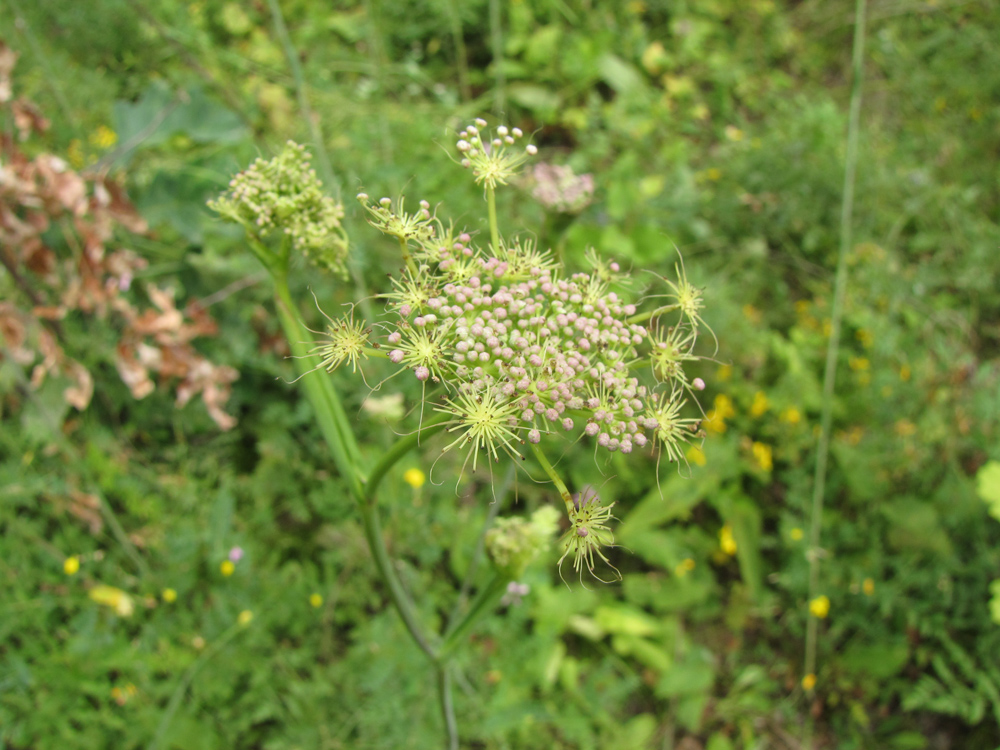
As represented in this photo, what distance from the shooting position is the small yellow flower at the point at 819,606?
283 cm

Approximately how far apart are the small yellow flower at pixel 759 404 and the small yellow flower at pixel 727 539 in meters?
0.57

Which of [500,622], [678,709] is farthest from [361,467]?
[678,709]

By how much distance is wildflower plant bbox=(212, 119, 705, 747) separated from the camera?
114 centimetres

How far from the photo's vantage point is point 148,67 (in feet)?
11.8

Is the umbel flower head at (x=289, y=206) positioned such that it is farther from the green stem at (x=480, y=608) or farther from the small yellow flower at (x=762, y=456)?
the small yellow flower at (x=762, y=456)

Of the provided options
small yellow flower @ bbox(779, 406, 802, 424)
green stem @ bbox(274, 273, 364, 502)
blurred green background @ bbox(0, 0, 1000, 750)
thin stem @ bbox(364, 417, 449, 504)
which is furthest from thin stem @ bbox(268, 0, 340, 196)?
small yellow flower @ bbox(779, 406, 802, 424)

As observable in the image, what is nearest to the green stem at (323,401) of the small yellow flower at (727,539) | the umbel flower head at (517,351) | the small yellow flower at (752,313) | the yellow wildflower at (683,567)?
the umbel flower head at (517,351)

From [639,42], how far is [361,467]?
12.4 feet

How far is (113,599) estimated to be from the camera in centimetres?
235

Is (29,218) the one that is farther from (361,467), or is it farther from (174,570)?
(361,467)

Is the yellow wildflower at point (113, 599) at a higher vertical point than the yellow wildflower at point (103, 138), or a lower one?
lower

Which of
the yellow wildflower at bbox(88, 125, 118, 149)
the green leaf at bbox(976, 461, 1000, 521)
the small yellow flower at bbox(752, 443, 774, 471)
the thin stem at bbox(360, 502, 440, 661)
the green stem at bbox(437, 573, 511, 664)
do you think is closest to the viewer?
the thin stem at bbox(360, 502, 440, 661)

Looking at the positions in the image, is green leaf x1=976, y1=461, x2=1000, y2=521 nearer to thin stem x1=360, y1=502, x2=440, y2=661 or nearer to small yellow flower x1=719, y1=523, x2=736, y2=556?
small yellow flower x1=719, y1=523, x2=736, y2=556

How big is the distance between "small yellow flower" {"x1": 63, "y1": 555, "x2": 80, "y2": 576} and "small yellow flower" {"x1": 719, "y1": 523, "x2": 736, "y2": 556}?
2.54m
